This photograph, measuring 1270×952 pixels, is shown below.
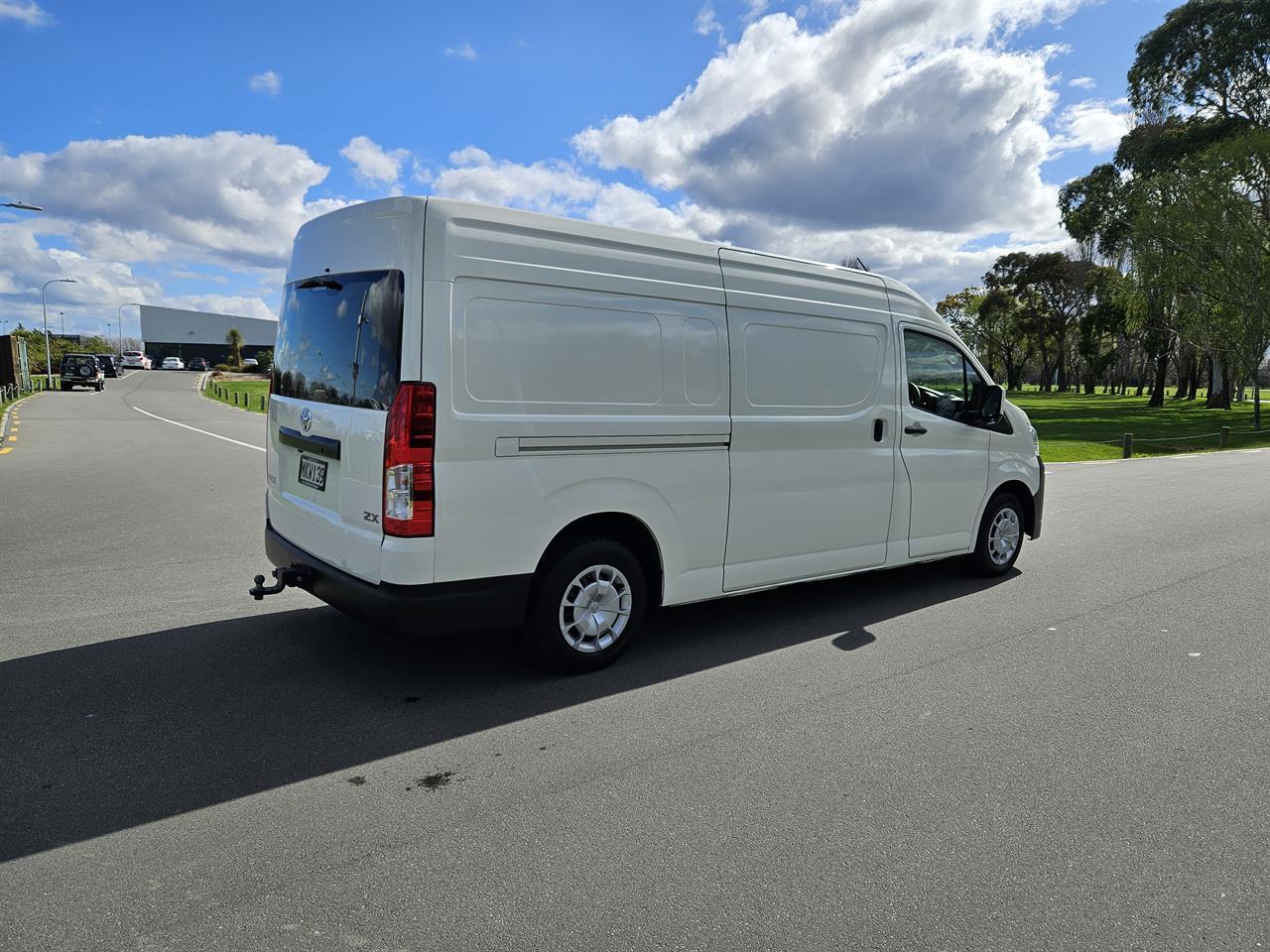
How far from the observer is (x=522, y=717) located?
13.3 ft

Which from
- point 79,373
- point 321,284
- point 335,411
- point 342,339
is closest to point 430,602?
point 335,411

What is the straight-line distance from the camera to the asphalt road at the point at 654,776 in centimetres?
260

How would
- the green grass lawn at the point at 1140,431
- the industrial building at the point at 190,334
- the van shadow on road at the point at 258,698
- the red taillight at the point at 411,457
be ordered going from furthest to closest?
the industrial building at the point at 190,334
the green grass lawn at the point at 1140,431
the red taillight at the point at 411,457
the van shadow on road at the point at 258,698

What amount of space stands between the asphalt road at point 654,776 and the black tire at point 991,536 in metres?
0.55

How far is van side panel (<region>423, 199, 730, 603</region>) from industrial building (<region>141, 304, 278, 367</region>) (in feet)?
345

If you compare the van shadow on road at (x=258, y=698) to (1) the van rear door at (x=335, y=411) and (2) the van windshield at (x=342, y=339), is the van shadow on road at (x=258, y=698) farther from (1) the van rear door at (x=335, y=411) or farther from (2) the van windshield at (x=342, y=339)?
(2) the van windshield at (x=342, y=339)

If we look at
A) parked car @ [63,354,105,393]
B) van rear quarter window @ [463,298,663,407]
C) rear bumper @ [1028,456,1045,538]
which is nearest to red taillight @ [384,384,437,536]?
van rear quarter window @ [463,298,663,407]

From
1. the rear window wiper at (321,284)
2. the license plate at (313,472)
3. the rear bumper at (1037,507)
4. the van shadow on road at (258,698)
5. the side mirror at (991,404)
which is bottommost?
the van shadow on road at (258,698)

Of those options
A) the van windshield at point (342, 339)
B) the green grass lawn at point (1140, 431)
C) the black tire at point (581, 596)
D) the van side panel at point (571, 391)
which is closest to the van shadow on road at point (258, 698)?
the black tire at point (581, 596)

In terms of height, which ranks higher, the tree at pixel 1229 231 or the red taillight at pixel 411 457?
the tree at pixel 1229 231

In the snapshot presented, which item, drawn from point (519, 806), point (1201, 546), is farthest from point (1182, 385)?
point (519, 806)

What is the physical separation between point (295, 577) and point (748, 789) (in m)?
2.64

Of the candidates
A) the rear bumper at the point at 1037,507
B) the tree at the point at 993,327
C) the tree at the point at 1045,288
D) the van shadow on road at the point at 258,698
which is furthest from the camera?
the tree at the point at 993,327

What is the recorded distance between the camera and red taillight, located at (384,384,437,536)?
3922 mm
